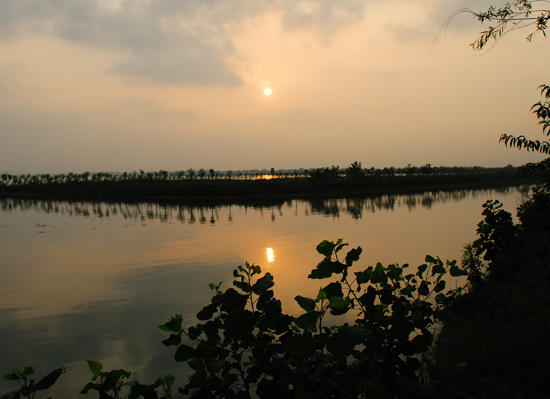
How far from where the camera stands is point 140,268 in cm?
1062

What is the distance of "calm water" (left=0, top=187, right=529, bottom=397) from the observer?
18.7 ft

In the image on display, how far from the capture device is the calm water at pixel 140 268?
5695mm

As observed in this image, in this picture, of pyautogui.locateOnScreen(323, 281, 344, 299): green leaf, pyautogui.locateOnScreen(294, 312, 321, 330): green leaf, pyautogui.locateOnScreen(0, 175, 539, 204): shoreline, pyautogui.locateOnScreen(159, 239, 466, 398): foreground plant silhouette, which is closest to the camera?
pyautogui.locateOnScreen(294, 312, 321, 330): green leaf

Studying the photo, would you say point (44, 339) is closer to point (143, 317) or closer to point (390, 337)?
point (143, 317)

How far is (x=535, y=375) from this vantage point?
3.22 meters

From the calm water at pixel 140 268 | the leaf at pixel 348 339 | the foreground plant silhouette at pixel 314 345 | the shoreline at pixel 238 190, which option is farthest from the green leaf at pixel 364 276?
the shoreline at pixel 238 190

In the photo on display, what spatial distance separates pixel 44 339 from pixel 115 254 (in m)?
6.76

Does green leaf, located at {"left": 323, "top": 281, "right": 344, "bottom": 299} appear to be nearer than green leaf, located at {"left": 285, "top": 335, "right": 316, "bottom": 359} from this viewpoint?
No

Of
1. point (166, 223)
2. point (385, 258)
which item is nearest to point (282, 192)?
point (166, 223)

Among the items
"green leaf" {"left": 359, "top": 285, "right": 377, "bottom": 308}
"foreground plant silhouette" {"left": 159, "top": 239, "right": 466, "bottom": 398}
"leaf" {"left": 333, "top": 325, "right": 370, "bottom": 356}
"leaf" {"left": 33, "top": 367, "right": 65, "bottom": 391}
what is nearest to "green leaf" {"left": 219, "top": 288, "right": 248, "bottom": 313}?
"foreground plant silhouette" {"left": 159, "top": 239, "right": 466, "bottom": 398}

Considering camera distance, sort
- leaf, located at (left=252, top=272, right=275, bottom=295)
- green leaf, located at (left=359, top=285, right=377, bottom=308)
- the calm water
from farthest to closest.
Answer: the calm water
green leaf, located at (left=359, top=285, right=377, bottom=308)
leaf, located at (left=252, top=272, right=275, bottom=295)

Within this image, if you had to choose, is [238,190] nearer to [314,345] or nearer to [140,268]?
[140,268]

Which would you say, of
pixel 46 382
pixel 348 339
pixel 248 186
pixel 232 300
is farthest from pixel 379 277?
pixel 248 186

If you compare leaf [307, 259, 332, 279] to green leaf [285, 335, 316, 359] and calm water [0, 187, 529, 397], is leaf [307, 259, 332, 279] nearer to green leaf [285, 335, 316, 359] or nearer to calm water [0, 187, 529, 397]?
green leaf [285, 335, 316, 359]
